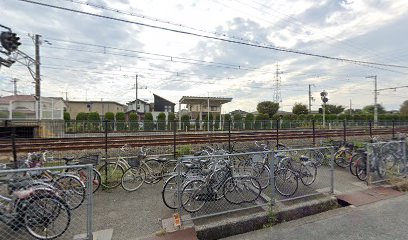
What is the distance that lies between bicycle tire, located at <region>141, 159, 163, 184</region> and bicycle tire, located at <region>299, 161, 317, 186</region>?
3793 millimetres

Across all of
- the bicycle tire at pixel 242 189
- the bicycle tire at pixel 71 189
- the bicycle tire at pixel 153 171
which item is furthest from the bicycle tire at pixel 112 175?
the bicycle tire at pixel 242 189

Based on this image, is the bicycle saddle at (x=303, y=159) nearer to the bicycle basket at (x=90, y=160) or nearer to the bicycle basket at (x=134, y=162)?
the bicycle basket at (x=134, y=162)

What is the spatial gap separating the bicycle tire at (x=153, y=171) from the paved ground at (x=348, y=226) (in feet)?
10.4

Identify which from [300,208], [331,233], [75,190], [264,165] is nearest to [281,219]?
[300,208]

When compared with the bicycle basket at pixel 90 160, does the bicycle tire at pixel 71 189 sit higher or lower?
lower

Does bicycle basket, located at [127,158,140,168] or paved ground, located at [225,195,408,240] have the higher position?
bicycle basket, located at [127,158,140,168]

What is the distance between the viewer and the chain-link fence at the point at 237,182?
4.48 m

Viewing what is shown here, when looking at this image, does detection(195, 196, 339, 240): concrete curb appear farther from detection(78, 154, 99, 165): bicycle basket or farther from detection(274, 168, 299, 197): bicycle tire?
detection(78, 154, 99, 165): bicycle basket

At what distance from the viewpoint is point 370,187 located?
6.07 m

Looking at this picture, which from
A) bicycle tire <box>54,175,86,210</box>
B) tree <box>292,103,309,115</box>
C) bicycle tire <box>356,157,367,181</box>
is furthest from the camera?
tree <box>292,103,309,115</box>

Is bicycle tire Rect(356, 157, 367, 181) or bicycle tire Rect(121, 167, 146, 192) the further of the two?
bicycle tire Rect(356, 157, 367, 181)

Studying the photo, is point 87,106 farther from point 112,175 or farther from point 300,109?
point 112,175

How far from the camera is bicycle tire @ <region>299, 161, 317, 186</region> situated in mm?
5883

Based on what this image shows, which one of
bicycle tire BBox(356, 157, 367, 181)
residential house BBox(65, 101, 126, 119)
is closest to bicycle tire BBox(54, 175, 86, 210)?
bicycle tire BBox(356, 157, 367, 181)
